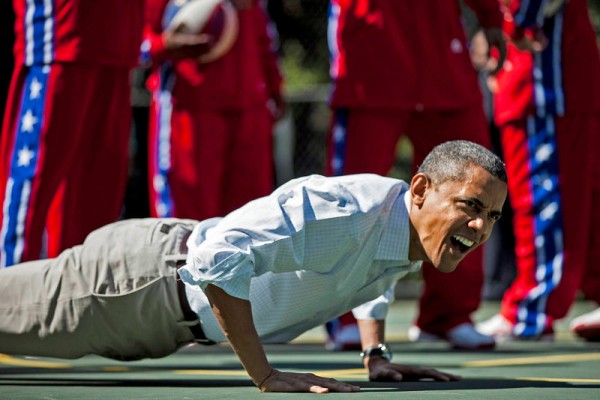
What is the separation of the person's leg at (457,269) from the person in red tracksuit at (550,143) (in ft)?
1.91

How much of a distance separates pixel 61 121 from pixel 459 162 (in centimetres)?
225

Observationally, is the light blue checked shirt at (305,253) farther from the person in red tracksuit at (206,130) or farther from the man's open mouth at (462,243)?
the person in red tracksuit at (206,130)

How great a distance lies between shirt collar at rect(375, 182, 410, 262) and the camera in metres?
4.54

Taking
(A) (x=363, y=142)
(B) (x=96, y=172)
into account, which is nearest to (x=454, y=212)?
(B) (x=96, y=172)

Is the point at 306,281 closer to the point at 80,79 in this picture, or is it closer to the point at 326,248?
the point at 326,248

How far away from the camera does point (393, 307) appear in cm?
1162

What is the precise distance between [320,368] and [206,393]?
1.34 m

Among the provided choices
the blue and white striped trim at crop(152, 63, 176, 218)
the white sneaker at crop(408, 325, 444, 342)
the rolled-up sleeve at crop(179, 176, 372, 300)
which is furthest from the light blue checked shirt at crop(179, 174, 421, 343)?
the blue and white striped trim at crop(152, 63, 176, 218)

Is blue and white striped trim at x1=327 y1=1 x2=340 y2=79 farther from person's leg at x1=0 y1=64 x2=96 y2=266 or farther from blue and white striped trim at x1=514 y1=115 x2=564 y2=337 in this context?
person's leg at x1=0 y1=64 x2=96 y2=266

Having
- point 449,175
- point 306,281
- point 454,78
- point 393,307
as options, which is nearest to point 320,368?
point 306,281

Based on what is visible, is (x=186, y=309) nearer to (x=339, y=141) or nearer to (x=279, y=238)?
(x=279, y=238)

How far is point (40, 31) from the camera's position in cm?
596

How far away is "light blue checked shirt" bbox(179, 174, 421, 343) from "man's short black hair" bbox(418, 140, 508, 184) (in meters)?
0.20

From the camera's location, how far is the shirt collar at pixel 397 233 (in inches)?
179
